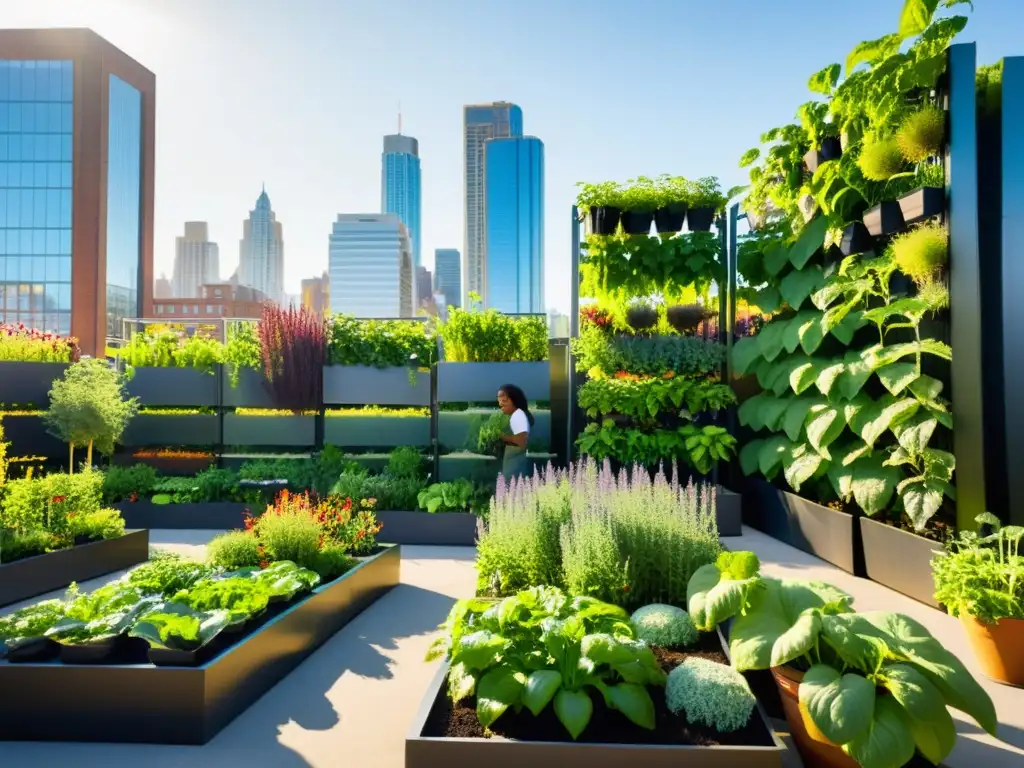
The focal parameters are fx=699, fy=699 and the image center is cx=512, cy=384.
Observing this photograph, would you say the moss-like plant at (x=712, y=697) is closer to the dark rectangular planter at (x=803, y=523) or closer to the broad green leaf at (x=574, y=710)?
the broad green leaf at (x=574, y=710)

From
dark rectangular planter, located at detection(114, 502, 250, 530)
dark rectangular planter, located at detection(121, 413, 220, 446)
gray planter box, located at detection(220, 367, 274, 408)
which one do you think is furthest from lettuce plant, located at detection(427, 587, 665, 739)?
dark rectangular planter, located at detection(121, 413, 220, 446)

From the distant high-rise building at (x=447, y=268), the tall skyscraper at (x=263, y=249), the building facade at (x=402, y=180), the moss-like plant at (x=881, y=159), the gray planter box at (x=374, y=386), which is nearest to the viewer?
the moss-like plant at (x=881, y=159)

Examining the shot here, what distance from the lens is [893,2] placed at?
4.59 m

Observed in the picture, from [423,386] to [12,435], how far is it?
4310 millimetres

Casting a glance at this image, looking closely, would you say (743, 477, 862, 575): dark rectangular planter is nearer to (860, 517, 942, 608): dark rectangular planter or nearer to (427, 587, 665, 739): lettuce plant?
(860, 517, 942, 608): dark rectangular planter

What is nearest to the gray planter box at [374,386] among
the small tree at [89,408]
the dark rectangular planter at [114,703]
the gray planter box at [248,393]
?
the gray planter box at [248,393]

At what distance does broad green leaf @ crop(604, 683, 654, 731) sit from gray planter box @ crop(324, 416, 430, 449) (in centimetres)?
534

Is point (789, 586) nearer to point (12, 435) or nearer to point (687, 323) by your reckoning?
point (687, 323)

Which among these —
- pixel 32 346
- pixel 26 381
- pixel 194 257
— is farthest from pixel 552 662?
pixel 194 257

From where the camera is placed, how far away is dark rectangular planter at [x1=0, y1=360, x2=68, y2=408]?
7.35m

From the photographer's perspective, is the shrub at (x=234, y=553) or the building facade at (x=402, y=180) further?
the building facade at (x=402, y=180)

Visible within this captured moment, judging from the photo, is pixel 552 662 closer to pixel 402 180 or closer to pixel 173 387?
pixel 173 387

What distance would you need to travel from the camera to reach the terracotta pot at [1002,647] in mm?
3074

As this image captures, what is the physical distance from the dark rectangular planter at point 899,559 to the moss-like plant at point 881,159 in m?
2.40
